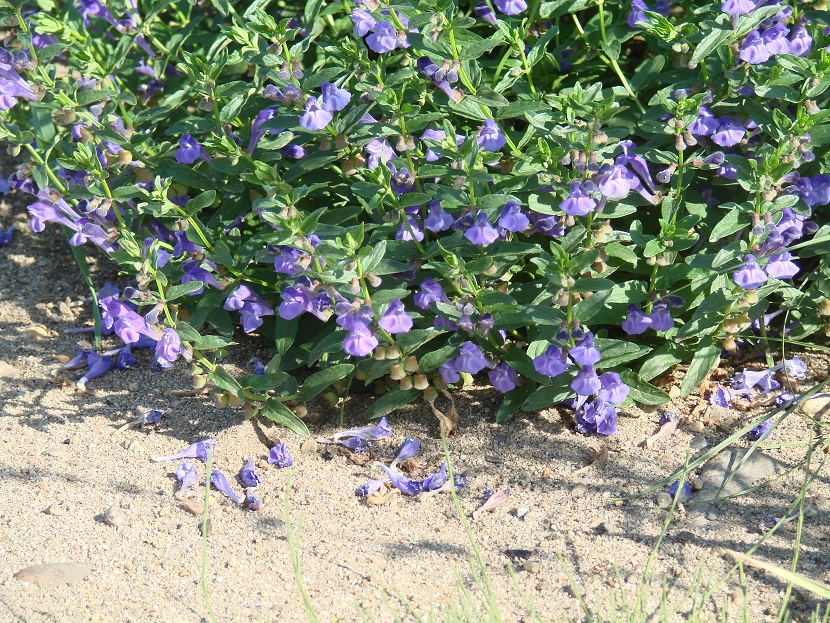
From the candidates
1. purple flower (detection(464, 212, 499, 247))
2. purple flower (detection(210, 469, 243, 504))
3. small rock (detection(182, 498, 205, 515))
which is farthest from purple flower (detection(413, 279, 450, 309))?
small rock (detection(182, 498, 205, 515))

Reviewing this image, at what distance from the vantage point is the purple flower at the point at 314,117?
3.58m

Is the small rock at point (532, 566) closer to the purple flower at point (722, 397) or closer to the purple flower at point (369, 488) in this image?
the purple flower at point (369, 488)

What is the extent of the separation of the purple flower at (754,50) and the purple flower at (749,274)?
0.83 metres

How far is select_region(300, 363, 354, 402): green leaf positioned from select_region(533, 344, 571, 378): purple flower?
2.66 ft

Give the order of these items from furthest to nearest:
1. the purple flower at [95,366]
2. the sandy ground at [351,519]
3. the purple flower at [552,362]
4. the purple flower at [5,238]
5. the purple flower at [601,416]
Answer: the purple flower at [5,238], the purple flower at [95,366], the purple flower at [601,416], the purple flower at [552,362], the sandy ground at [351,519]

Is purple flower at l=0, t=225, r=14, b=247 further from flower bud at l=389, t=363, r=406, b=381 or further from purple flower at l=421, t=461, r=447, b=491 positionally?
purple flower at l=421, t=461, r=447, b=491

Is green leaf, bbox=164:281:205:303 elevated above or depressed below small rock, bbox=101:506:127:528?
above

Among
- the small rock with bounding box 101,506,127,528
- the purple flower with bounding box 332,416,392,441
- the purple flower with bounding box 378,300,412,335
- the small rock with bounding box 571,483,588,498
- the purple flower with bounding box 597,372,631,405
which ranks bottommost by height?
the small rock with bounding box 101,506,127,528

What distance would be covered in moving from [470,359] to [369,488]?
690mm

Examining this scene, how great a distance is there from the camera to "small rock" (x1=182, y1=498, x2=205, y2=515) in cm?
366

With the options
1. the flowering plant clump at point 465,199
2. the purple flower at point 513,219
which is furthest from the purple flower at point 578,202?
the purple flower at point 513,219

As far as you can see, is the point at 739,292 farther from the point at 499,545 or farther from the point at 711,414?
the point at 499,545

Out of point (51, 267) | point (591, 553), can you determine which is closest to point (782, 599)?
point (591, 553)

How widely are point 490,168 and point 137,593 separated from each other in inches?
88.1
